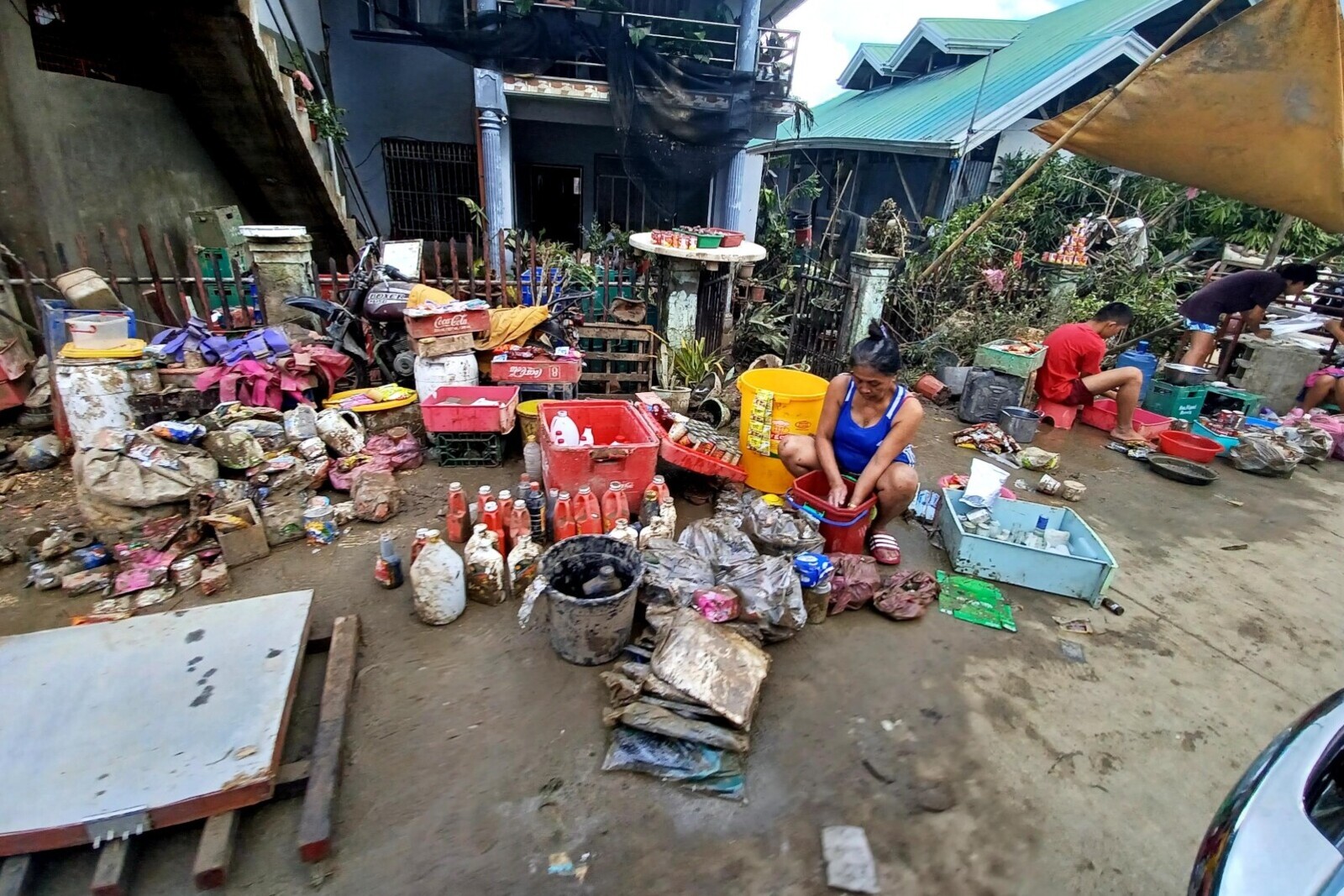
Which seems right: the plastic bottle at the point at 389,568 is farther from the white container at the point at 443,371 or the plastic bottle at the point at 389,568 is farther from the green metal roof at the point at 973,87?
the green metal roof at the point at 973,87

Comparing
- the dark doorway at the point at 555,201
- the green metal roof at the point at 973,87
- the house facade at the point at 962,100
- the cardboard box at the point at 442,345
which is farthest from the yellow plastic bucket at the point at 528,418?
the green metal roof at the point at 973,87

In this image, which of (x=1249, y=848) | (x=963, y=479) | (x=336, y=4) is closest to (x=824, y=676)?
(x=1249, y=848)

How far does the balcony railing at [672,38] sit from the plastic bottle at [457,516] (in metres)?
7.59

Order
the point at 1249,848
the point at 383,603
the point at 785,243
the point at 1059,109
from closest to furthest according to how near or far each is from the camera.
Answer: the point at 1249,848 → the point at 383,603 → the point at 785,243 → the point at 1059,109

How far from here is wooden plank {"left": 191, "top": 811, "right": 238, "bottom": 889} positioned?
1.90 metres

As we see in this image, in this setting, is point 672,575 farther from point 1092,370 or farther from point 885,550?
point 1092,370

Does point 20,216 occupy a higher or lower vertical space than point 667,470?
higher

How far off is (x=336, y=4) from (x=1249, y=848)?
1307 cm

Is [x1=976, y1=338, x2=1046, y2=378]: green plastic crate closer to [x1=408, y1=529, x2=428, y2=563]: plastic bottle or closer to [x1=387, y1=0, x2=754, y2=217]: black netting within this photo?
[x1=387, y1=0, x2=754, y2=217]: black netting

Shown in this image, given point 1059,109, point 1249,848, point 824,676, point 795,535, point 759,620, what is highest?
point 1059,109

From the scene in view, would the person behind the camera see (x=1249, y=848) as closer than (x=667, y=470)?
Yes

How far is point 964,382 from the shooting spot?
671 centimetres

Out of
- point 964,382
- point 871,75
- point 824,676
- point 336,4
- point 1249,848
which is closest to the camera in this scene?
point 1249,848

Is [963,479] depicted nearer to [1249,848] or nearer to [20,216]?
[1249,848]
